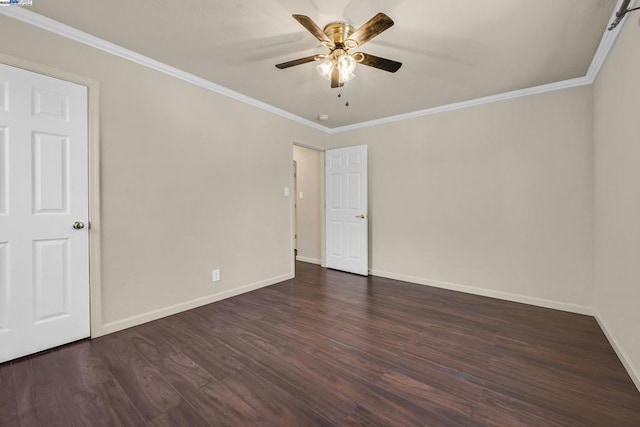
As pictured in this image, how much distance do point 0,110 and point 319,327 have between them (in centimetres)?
287

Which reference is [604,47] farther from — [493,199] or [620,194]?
[493,199]

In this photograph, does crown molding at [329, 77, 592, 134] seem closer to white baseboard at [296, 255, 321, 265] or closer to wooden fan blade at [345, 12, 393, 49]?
wooden fan blade at [345, 12, 393, 49]

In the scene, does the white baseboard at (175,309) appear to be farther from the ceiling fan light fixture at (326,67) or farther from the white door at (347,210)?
the ceiling fan light fixture at (326,67)

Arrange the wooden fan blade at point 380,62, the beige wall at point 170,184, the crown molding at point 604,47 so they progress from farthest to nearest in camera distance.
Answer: the beige wall at point 170,184 < the wooden fan blade at point 380,62 < the crown molding at point 604,47

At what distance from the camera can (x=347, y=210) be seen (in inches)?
176

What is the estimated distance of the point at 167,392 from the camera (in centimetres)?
165

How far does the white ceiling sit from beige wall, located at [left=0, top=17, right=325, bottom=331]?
271mm

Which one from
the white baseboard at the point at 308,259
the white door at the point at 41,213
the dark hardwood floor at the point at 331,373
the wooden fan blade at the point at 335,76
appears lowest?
the dark hardwood floor at the point at 331,373

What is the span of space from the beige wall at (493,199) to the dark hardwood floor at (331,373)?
58cm

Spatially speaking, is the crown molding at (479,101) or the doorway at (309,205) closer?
the crown molding at (479,101)

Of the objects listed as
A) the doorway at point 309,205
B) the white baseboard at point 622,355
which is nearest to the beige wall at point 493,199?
the white baseboard at point 622,355

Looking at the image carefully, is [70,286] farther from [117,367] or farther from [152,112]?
[152,112]

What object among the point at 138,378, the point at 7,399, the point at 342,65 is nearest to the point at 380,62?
the point at 342,65

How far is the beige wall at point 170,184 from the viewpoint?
2334mm
